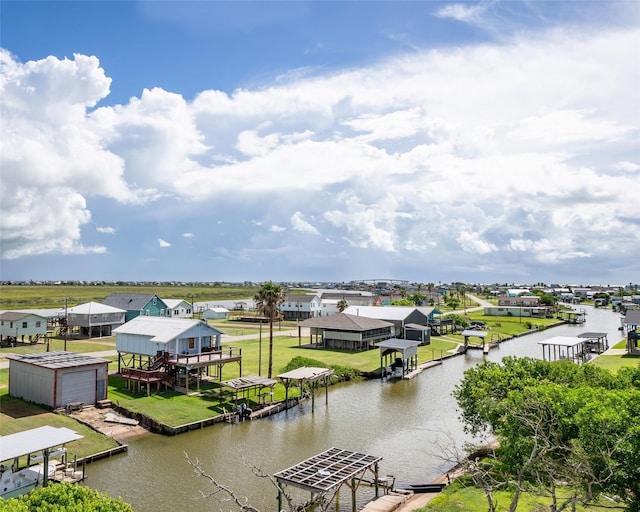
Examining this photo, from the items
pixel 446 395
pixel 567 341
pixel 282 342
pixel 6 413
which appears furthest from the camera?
pixel 282 342

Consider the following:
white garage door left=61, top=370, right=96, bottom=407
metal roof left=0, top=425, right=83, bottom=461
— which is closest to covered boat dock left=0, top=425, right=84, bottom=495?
metal roof left=0, top=425, right=83, bottom=461

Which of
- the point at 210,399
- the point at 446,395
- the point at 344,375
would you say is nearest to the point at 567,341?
the point at 446,395

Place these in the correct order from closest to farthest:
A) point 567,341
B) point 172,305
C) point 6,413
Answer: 1. point 6,413
2. point 567,341
3. point 172,305

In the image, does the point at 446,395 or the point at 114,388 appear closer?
the point at 114,388

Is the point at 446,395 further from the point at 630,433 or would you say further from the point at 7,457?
the point at 7,457

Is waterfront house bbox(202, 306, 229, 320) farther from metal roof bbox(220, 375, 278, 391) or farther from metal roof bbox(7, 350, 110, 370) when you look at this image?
metal roof bbox(220, 375, 278, 391)

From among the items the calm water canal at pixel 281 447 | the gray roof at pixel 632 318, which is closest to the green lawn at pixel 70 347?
the calm water canal at pixel 281 447

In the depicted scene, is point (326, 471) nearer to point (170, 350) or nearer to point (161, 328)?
point (170, 350)
